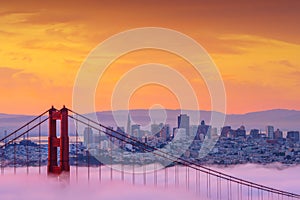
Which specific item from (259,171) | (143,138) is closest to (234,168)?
(259,171)

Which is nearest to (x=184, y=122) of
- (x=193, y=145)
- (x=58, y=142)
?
(x=193, y=145)

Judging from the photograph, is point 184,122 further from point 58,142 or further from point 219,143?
point 58,142

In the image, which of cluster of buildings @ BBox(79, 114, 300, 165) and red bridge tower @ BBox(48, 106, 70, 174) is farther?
cluster of buildings @ BBox(79, 114, 300, 165)

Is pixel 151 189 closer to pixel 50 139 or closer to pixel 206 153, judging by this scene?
pixel 50 139

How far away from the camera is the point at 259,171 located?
463ft

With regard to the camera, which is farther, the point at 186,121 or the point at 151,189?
the point at 186,121

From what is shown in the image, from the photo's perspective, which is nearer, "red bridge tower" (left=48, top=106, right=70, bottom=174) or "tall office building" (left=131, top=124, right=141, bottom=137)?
"red bridge tower" (left=48, top=106, right=70, bottom=174)

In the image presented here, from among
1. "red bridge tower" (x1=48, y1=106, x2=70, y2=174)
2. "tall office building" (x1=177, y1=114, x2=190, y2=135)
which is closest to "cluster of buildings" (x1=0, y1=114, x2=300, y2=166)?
"tall office building" (x1=177, y1=114, x2=190, y2=135)

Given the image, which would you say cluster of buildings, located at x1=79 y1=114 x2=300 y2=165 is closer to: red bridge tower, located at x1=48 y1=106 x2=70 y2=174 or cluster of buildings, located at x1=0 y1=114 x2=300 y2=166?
cluster of buildings, located at x1=0 y1=114 x2=300 y2=166

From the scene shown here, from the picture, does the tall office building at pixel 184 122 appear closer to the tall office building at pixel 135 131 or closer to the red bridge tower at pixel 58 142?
the tall office building at pixel 135 131

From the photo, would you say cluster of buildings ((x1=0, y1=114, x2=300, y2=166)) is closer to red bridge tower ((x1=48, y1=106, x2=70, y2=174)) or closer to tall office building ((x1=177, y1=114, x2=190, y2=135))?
tall office building ((x1=177, y1=114, x2=190, y2=135))

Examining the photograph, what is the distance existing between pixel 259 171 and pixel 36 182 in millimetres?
71484

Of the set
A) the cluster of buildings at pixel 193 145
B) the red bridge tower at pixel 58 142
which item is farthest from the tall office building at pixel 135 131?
the red bridge tower at pixel 58 142

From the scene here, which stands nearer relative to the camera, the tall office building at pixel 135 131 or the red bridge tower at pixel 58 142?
the red bridge tower at pixel 58 142
